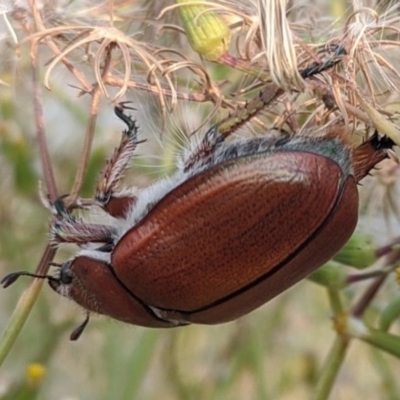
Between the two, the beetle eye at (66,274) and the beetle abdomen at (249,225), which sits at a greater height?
the beetle abdomen at (249,225)

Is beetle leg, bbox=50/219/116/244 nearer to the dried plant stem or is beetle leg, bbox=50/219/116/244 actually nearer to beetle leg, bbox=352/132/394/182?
the dried plant stem

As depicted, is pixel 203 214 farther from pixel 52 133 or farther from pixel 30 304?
pixel 52 133

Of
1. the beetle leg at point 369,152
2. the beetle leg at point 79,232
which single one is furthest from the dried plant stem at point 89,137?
the beetle leg at point 369,152

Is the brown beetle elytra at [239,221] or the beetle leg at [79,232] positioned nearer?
the brown beetle elytra at [239,221]

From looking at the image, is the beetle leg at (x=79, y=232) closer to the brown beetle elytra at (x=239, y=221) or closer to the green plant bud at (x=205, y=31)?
the brown beetle elytra at (x=239, y=221)

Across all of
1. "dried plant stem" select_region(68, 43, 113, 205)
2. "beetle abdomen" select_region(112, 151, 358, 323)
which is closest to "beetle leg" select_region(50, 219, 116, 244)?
"dried plant stem" select_region(68, 43, 113, 205)

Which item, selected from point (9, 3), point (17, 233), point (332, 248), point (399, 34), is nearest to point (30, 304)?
point (332, 248)
